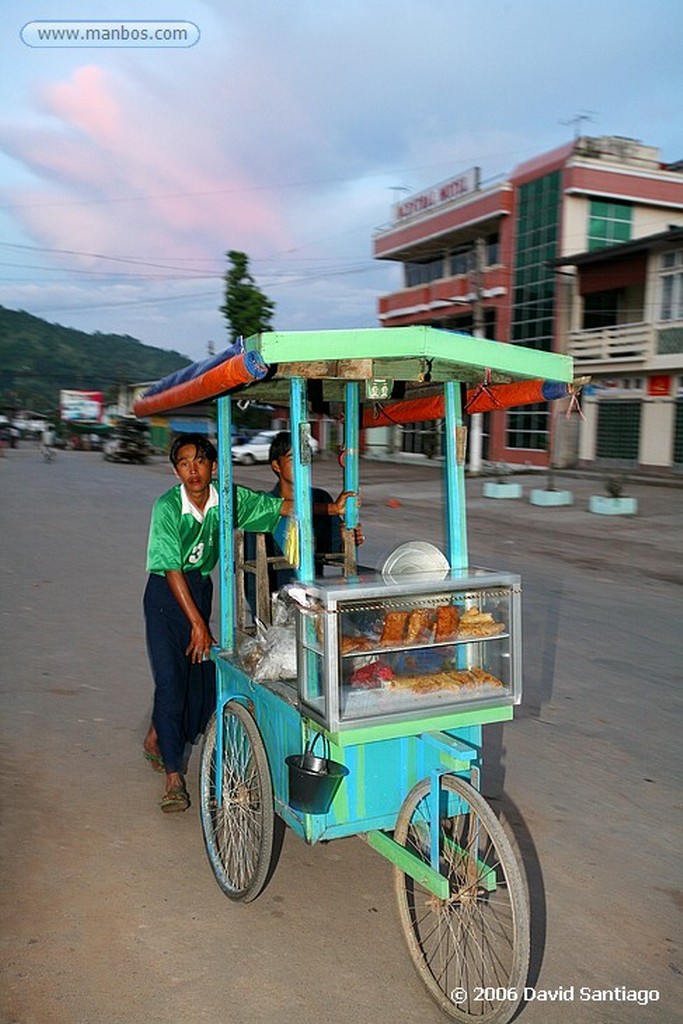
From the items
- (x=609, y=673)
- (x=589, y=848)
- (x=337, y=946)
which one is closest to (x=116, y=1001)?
(x=337, y=946)

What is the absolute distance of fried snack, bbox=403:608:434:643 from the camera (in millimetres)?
2857

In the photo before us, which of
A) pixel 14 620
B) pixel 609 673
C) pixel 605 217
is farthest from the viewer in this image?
pixel 605 217

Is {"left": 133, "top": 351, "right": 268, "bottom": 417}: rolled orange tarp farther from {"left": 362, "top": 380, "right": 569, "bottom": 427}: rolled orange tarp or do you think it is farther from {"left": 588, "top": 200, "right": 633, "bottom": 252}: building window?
{"left": 588, "top": 200, "right": 633, "bottom": 252}: building window

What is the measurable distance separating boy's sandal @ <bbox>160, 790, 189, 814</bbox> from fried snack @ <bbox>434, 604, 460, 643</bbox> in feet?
5.38

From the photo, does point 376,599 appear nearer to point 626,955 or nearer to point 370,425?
point 626,955

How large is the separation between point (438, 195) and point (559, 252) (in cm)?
715

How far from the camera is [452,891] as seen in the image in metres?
2.64

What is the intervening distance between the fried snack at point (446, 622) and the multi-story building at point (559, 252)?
846 inches

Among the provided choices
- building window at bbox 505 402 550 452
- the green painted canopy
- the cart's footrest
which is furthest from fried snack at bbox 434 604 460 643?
building window at bbox 505 402 550 452

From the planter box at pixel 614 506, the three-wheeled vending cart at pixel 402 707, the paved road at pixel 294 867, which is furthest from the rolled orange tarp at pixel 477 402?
the planter box at pixel 614 506

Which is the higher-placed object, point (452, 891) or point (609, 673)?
point (452, 891)

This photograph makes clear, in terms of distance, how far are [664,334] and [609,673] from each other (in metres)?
19.6

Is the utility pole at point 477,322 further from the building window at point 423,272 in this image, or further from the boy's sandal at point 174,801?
the boy's sandal at point 174,801

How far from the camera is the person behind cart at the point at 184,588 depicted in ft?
12.0
